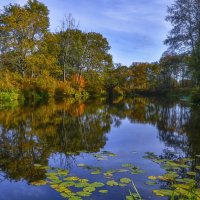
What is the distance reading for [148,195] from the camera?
475cm

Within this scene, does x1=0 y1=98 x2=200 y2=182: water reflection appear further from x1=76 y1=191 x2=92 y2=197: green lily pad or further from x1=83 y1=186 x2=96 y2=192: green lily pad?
x1=76 y1=191 x2=92 y2=197: green lily pad

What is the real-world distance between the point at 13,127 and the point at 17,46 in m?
19.7

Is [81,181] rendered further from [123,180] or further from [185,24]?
[185,24]

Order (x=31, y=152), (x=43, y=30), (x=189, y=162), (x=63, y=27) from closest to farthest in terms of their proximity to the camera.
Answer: (x=189, y=162)
(x=31, y=152)
(x=43, y=30)
(x=63, y=27)

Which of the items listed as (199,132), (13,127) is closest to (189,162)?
(199,132)

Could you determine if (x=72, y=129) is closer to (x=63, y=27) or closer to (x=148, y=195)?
(x=148, y=195)

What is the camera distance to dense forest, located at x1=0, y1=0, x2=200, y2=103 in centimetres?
2483

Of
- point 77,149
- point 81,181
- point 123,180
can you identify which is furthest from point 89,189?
point 77,149

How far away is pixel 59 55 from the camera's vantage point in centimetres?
4197

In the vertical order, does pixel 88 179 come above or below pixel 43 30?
below

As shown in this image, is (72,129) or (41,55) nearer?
(72,129)

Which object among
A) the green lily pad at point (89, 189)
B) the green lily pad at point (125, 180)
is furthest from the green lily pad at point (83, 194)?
the green lily pad at point (125, 180)

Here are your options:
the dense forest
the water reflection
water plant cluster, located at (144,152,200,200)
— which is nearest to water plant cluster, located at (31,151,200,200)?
water plant cluster, located at (144,152,200,200)

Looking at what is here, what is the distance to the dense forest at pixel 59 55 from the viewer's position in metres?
24.8
